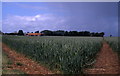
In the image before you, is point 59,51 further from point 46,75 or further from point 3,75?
point 3,75

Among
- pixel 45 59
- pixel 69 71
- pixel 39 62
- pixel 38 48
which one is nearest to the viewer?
pixel 69 71

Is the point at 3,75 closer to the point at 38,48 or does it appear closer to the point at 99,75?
the point at 99,75

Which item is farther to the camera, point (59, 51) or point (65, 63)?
point (59, 51)

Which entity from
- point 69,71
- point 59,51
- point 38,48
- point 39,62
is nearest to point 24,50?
point 38,48

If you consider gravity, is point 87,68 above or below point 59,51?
below

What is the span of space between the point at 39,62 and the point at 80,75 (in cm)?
551

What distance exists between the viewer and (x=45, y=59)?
13.8 m

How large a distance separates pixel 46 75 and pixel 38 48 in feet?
20.8

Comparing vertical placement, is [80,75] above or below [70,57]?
below

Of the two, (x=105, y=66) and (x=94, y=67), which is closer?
(x=94, y=67)

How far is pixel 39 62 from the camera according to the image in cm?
1482

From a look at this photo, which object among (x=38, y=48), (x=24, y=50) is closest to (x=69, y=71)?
(x=38, y=48)

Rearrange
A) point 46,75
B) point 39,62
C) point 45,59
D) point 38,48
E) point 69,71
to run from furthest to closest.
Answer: point 38,48, point 39,62, point 45,59, point 46,75, point 69,71

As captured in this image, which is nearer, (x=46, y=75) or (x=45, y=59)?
(x=46, y=75)
